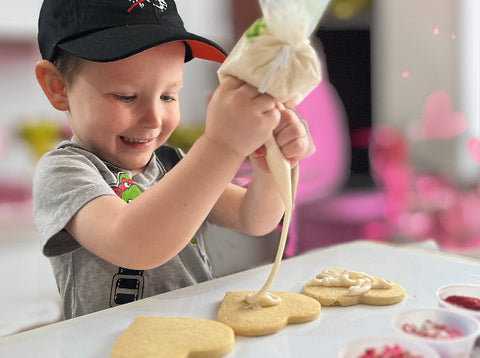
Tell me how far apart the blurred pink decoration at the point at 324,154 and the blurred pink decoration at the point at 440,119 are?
0.86 ft

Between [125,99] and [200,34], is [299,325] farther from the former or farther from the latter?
[200,34]

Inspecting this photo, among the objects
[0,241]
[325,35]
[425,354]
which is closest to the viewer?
[425,354]

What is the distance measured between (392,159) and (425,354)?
1265 millimetres

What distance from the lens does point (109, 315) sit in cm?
59

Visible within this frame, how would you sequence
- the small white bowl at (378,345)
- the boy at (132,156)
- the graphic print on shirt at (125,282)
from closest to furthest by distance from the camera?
1. the small white bowl at (378,345)
2. the boy at (132,156)
3. the graphic print on shirt at (125,282)

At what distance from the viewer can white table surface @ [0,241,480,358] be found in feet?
1.67

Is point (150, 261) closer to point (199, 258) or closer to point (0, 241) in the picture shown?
point (199, 258)

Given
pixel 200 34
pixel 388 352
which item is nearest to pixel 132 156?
pixel 388 352

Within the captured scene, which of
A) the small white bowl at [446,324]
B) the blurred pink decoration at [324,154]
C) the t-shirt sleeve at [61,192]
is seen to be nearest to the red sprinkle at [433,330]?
the small white bowl at [446,324]

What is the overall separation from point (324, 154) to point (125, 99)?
926 mm

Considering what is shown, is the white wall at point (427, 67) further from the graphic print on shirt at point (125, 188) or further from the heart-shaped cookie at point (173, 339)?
the heart-shaped cookie at point (173, 339)

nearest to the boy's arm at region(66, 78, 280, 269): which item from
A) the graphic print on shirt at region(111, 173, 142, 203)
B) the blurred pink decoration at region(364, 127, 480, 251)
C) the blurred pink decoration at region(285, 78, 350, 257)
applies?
the graphic print on shirt at region(111, 173, 142, 203)

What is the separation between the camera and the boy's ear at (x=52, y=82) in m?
0.72

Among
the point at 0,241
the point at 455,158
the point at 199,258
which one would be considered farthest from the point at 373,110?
the point at 0,241
